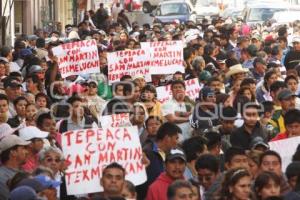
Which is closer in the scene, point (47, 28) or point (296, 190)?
point (296, 190)

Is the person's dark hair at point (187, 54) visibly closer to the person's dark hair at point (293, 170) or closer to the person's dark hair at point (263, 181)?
the person's dark hair at point (293, 170)

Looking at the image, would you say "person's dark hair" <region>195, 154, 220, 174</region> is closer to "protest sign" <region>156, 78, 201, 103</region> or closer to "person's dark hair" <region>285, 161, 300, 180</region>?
"person's dark hair" <region>285, 161, 300, 180</region>

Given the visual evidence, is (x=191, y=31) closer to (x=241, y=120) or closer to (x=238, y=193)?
(x=241, y=120)

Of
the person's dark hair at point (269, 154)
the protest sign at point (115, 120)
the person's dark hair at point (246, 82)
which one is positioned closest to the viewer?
the person's dark hair at point (269, 154)

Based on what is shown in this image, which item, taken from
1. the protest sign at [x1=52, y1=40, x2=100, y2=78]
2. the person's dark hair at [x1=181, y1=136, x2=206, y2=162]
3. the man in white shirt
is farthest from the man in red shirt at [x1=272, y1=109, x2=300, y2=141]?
the protest sign at [x1=52, y1=40, x2=100, y2=78]

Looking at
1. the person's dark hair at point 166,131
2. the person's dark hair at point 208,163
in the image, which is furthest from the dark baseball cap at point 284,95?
the person's dark hair at point 208,163

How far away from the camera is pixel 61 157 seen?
12.5 m

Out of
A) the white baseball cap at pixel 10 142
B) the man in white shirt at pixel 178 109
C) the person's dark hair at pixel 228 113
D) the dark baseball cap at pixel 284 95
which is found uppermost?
the dark baseball cap at pixel 284 95

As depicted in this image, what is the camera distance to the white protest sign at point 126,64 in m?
20.7

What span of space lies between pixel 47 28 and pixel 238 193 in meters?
31.6

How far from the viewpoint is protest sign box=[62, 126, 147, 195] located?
12469 millimetres

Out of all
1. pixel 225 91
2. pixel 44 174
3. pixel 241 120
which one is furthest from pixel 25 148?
pixel 225 91

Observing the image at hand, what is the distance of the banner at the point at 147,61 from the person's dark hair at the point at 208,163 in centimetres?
849

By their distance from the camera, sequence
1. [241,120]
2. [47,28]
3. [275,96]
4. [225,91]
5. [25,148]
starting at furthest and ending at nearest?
[47,28] < [225,91] < [275,96] < [241,120] < [25,148]
